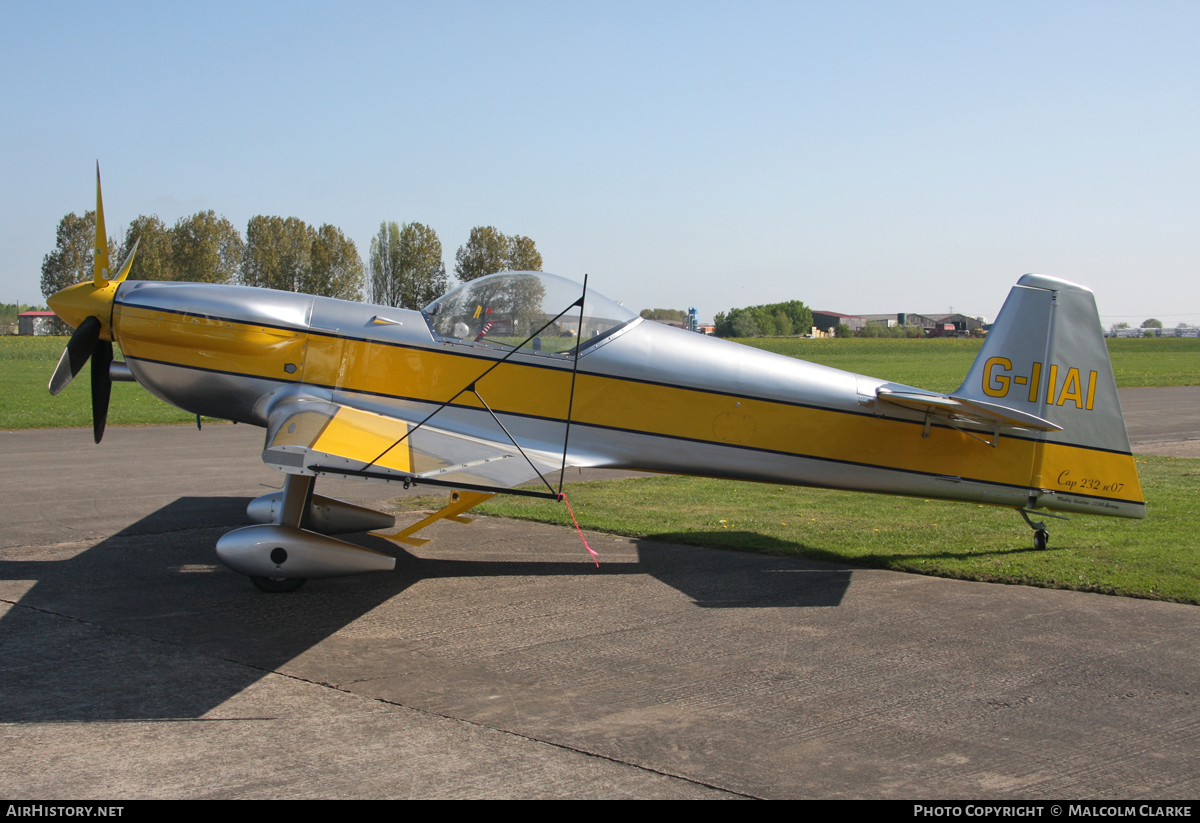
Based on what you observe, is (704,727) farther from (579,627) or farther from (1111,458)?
(1111,458)

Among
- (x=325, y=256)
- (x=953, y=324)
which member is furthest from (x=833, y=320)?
(x=325, y=256)

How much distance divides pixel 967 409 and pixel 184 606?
19.9 feet

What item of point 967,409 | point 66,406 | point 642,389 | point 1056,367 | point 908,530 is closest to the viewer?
point 967,409

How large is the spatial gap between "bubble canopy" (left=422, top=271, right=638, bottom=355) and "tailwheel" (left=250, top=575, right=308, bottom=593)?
2.26 meters

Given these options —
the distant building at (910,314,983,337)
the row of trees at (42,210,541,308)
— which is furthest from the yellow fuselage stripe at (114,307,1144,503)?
the distant building at (910,314,983,337)

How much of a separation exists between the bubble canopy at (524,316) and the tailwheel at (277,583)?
226 centimetres

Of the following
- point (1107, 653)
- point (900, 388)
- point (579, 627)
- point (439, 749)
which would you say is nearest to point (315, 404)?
point (579, 627)

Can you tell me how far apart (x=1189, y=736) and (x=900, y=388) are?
3.72 metres

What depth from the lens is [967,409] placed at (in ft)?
22.7

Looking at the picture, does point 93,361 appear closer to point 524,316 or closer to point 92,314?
point 92,314

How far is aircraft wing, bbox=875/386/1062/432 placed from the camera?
6688 mm

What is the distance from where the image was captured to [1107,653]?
5.23 meters

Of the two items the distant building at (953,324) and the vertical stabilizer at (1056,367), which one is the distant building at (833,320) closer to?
the distant building at (953,324)

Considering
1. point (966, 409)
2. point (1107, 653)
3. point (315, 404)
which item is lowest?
point (1107, 653)
